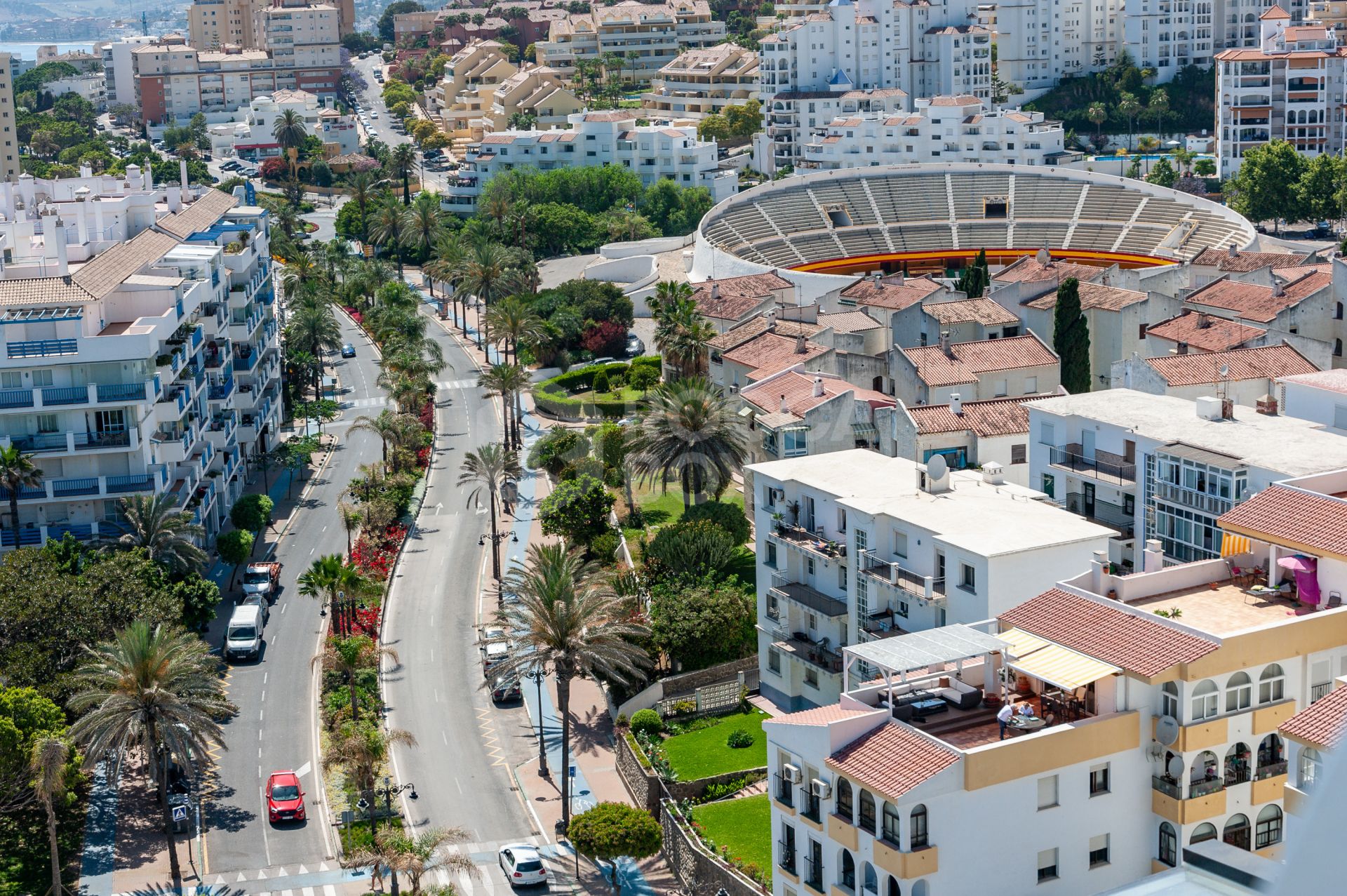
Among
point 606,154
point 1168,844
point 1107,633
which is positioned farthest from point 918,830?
point 606,154

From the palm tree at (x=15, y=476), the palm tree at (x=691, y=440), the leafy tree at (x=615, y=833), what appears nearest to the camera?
the leafy tree at (x=615, y=833)

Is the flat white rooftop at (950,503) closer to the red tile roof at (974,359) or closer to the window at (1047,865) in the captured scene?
the window at (1047,865)

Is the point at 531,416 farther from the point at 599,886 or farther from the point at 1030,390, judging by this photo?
the point at 599,886

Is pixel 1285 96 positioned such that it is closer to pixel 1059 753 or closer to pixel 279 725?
pixel 279 725

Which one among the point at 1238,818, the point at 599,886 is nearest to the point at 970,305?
the point at 599,886

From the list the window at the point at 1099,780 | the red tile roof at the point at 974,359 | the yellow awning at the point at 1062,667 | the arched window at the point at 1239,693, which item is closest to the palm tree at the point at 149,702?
the yellow awning at the point at 1062,667

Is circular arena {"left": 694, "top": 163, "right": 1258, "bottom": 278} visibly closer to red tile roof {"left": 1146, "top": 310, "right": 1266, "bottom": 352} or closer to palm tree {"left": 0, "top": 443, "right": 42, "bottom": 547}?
red tile roof {"left": 1146, "top": 310, "right": 1266, "bottom": 352}

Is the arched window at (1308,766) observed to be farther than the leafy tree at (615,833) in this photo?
No

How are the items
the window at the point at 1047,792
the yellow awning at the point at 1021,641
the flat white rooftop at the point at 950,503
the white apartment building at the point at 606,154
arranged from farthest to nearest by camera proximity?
the white apartment building at the point at 606,154, the flat white rooftop at the point at 950,503, the yellow awning at the point at 1021,641, the window at the point at 1047,792
